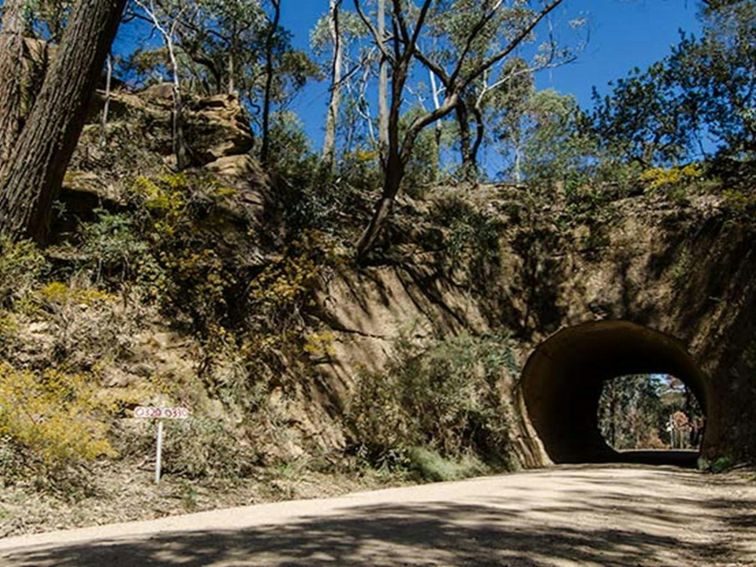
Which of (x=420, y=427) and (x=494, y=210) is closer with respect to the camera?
(x=420, y=427)

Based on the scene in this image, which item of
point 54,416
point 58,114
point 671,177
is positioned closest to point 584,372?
point 671,177

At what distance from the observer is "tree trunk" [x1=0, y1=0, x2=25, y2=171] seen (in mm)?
8148

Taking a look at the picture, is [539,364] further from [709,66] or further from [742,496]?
[709,66]

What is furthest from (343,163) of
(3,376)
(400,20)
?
(3,376)

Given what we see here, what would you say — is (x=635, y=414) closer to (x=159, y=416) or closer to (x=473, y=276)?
(x=473, y=276)

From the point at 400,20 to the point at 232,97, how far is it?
14.7 feet

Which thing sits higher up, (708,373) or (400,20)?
(400,20)

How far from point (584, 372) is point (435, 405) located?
9.30m

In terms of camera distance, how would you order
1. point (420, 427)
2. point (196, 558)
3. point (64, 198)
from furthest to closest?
point (420, 427), point (64, 198), point (196, 558)

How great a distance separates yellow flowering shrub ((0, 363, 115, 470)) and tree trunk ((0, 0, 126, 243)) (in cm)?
184

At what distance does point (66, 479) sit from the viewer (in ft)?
21.5

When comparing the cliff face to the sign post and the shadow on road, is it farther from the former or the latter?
the shadow on road

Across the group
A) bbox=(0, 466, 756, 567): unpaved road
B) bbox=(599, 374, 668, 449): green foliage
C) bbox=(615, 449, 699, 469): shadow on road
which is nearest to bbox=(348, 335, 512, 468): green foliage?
bbox=(0, 466, 756, 567): unpaved road

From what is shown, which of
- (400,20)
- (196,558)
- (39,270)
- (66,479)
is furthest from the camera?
(400,20)
